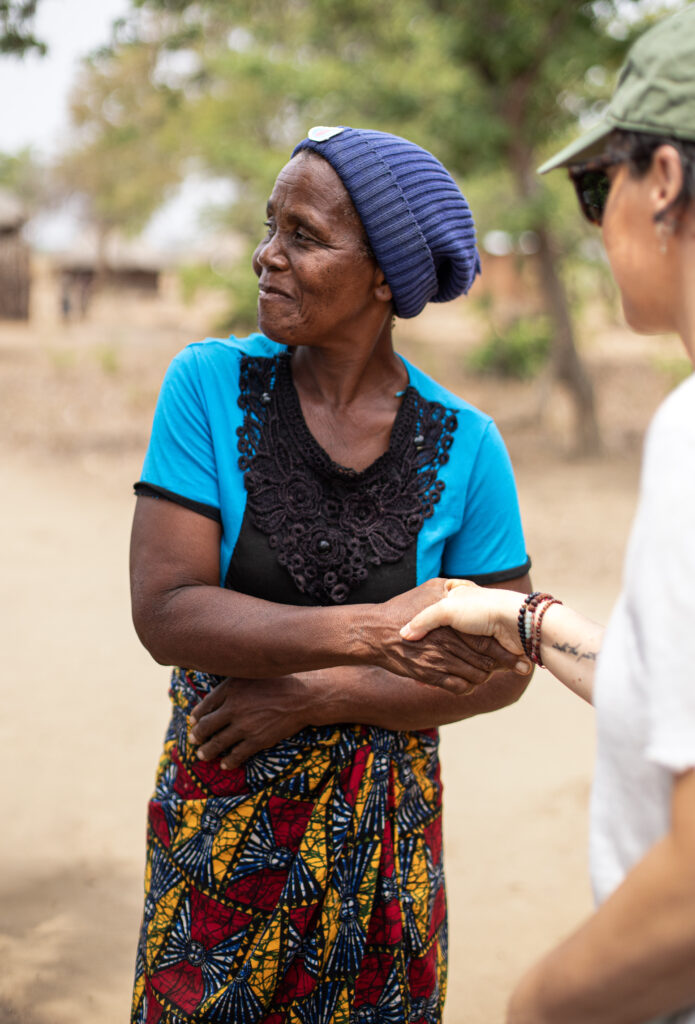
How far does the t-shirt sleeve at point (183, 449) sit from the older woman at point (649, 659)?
94 cm

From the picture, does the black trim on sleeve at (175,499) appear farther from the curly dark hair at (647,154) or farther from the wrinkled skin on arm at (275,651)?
the curly dark hair at (647,154)

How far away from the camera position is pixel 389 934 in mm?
1931

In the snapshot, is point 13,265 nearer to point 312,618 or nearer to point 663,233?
point 312,618

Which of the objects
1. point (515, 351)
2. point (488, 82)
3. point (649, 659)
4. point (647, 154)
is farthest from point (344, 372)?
point (515, 351)

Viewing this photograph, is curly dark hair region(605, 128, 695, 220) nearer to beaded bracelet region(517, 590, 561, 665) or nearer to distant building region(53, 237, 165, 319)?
beaded bracelet region(517, 590, 561, 665)

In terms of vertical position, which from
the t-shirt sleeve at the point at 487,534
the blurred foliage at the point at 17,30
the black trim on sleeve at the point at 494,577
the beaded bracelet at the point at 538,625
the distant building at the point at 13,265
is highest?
the distant building at the point at 13,265

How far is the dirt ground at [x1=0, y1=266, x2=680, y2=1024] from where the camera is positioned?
349 cm

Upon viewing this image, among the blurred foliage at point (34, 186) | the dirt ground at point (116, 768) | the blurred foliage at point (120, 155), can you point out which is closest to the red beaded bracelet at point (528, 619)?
the dirt ground at point (116, 768)

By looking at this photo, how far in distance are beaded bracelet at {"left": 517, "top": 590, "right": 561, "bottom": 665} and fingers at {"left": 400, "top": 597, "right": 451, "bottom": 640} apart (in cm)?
14

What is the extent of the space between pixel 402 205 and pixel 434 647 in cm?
84

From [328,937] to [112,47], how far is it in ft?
10.8

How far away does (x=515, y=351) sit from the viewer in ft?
62.7

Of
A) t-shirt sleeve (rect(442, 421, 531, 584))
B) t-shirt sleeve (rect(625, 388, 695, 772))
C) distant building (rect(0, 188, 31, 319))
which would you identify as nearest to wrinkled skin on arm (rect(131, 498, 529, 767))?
t-shirt sleeve (rect(442, 421, 531, 584))

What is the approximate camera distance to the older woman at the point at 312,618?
73.6 inches
